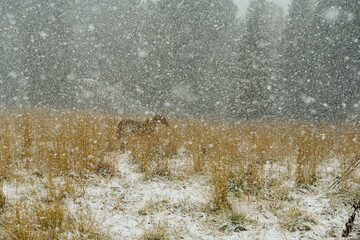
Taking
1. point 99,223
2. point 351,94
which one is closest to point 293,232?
point 99,223

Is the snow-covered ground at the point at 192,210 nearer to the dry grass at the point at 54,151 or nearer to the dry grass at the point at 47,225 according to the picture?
the dry grass at the point at 47,225

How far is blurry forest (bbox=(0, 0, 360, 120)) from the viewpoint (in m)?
20.2

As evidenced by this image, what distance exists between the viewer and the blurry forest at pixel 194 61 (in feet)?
66.4

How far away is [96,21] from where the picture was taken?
33.5 metres

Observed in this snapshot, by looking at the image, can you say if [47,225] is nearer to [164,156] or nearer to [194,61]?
[164,156]

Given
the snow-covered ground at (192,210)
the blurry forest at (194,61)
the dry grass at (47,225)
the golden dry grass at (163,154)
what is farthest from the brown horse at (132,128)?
the blurry forest at (194,61)

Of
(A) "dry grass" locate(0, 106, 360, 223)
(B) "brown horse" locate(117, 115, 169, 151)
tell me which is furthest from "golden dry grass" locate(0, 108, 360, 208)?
(B) "brown horse" locate(117, 115, 169, 151)

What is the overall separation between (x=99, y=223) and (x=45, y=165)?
234 cm

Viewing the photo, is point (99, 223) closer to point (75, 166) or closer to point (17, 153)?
point (75, 166)

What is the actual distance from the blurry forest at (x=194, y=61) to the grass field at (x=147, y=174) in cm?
1167

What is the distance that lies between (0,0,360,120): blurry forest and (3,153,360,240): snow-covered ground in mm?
13782

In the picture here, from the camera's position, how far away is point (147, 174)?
586 cm

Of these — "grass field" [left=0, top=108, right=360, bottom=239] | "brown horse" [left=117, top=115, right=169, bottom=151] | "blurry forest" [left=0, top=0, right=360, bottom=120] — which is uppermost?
"blurry forest" [left=0, top=0, right=360, bottom=120]

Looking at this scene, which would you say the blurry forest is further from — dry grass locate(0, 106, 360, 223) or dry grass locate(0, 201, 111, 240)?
dry grass locate(0, 201, 111, 240)
